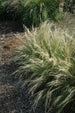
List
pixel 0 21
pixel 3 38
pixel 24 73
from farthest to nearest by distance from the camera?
pixel 0 21
pixel 3 38
pixel 24 73

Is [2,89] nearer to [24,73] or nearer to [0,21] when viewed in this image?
[24,73]

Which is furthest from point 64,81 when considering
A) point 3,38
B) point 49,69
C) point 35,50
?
point 3,38

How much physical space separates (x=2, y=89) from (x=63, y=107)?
3.46 ft

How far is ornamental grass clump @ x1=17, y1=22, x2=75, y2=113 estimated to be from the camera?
283 cm

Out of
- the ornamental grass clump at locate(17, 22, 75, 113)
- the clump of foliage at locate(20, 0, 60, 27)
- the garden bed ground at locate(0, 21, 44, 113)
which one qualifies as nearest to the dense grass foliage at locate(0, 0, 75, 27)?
the clump of foliage at locate(20, 0, 60, 27)

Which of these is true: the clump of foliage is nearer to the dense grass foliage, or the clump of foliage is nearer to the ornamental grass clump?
the dense grass foliage

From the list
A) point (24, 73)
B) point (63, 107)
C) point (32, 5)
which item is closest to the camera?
point (63, 107)

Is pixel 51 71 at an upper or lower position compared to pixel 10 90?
upper

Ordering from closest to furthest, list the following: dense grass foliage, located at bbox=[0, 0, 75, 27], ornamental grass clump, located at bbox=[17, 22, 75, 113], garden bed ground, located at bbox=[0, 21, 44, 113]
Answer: ornamental grass clump, located at bbox=[17, 22, 75, 113] < garden bed ground, located at bbox=[0, 21, 44, 113] < dense grass foliage, located at bbox=[0, 0, 75, 27]

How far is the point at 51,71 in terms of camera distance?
3180 mm

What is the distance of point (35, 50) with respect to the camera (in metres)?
3.71

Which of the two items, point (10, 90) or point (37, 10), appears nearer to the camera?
point (10, 90)

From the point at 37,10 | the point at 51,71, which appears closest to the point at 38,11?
the point at 37,10

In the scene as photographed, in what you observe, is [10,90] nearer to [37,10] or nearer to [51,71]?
[51,71]
